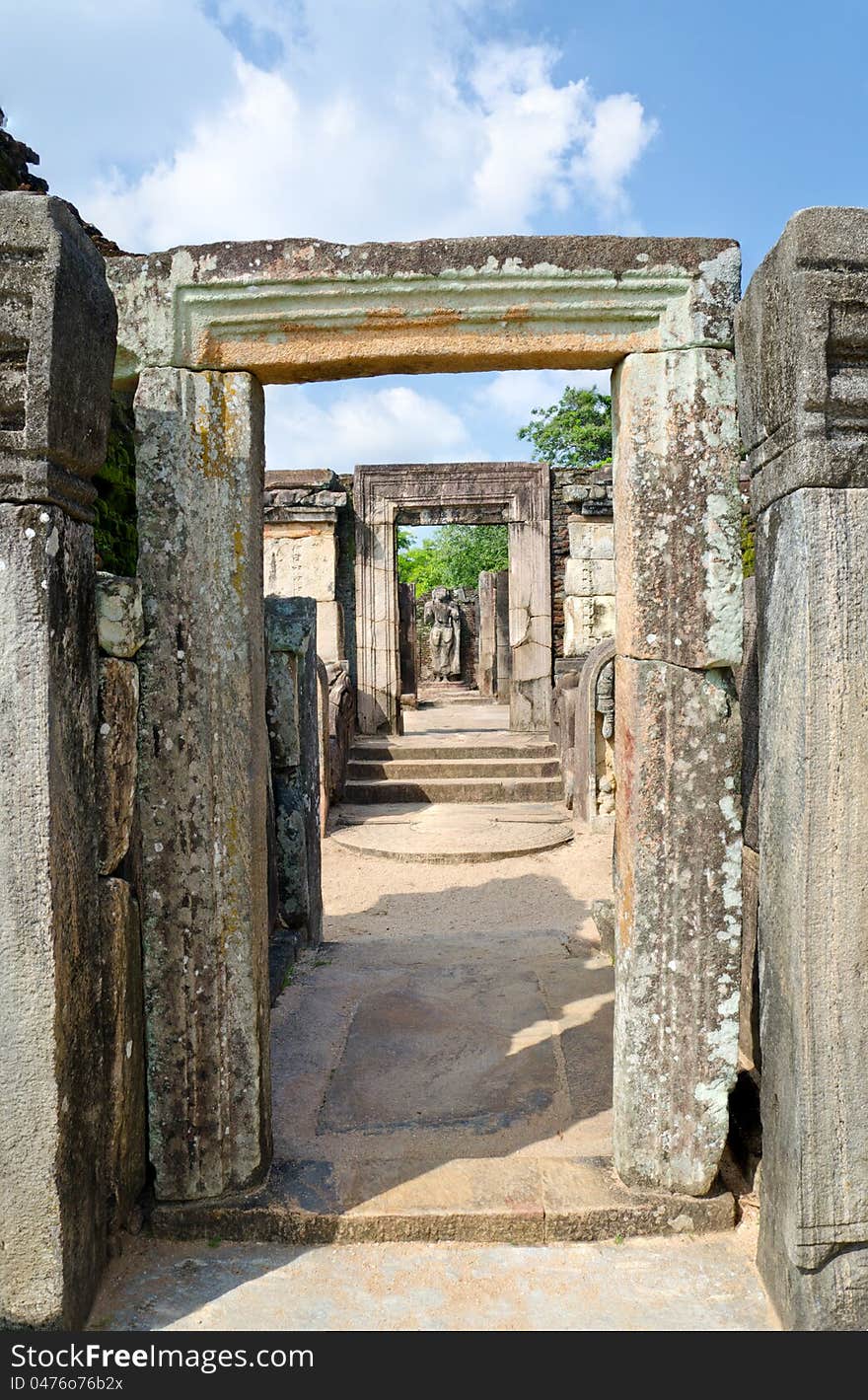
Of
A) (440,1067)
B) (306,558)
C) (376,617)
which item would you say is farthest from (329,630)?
(440,1067)

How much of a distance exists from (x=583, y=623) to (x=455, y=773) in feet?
11.1

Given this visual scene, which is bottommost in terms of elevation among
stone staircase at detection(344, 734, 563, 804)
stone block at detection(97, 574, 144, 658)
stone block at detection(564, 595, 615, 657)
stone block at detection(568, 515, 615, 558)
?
stone staircase at detection(344, 734, 563, 804)

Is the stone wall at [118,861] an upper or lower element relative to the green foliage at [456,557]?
lower

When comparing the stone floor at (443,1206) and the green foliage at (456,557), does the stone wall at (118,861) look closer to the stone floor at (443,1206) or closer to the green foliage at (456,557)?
the stone floor at (443,1206)

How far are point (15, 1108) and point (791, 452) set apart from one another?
225cm

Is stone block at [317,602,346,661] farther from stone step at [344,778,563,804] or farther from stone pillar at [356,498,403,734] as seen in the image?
stone step at [344,778,563,804]

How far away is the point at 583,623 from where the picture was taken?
12.0m

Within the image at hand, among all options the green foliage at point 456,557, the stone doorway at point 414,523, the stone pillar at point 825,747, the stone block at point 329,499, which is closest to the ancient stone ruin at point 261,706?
the stone pillar at point 825,747

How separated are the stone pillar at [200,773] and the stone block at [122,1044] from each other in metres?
0.04

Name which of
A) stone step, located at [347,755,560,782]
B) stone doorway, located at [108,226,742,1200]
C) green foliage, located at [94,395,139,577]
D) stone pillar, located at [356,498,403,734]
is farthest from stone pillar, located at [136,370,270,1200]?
stone pillar, located at [356,498,403,734]

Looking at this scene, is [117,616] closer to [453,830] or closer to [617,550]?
[617,550]

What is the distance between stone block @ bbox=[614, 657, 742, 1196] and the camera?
2.37 metres

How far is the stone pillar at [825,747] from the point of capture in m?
1.95

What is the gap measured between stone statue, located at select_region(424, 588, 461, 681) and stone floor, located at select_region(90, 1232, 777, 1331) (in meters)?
21.4
